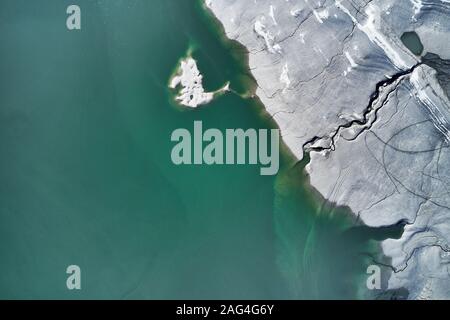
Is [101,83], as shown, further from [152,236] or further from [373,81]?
[373,81]

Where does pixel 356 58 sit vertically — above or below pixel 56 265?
above

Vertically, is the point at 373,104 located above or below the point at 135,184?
above

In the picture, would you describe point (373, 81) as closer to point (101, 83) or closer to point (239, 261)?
point (239, 261)
